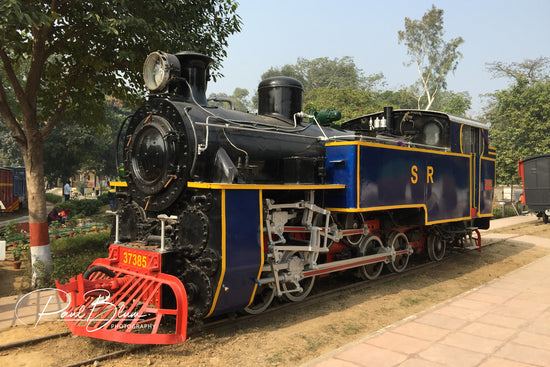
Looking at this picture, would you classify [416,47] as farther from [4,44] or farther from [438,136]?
[4,44]

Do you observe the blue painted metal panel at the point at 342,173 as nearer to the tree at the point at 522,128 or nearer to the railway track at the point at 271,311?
the railway track at the point at 271,311

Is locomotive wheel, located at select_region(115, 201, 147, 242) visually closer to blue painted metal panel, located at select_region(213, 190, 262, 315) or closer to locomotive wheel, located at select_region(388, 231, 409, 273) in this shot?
blue painted metal panel, located at select_region(213, 190, 262, 315)

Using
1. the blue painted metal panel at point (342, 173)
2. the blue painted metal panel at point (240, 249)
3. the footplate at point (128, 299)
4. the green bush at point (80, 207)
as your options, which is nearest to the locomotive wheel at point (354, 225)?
the blue painted metal panel at point (342, 173)

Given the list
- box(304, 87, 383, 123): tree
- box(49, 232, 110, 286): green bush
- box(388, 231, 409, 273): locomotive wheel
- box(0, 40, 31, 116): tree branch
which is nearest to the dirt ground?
box(388, 231, 409, 273): locomotive wheel

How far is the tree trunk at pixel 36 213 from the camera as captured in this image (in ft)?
21.4

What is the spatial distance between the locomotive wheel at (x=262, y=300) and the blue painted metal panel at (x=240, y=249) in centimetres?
54

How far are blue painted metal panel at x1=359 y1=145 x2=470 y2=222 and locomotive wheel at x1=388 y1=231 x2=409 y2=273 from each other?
2.05 ft

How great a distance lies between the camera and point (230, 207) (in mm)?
4176

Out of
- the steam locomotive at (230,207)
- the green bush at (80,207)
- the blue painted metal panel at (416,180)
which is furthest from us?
the green bush at (80,207)

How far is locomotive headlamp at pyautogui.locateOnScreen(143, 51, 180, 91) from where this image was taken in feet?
15.8

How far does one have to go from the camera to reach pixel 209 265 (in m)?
4.09

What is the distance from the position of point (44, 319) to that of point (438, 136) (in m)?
7.11

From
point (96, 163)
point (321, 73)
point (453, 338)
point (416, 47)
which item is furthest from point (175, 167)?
point (321, 73)

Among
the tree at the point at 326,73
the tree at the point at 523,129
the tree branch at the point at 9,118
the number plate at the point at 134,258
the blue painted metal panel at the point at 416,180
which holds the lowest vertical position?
the number plate at the point at 134,258
